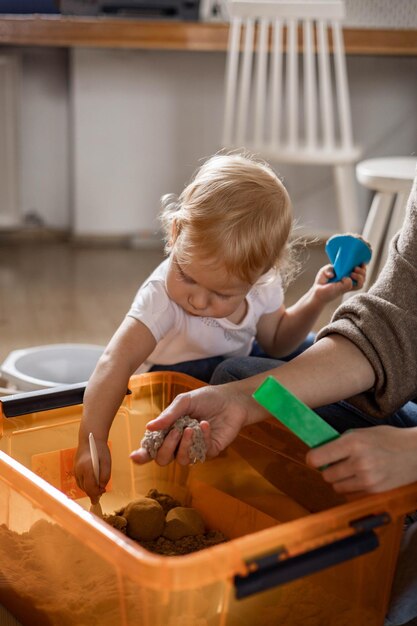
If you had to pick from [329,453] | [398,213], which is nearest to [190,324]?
[329,453]

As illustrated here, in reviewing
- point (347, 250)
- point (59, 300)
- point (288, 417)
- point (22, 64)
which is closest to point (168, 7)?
point (22, 64)

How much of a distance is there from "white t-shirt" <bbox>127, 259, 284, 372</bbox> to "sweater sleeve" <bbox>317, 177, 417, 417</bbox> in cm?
23

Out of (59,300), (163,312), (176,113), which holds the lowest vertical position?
(59,300)

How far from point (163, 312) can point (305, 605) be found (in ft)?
1.44

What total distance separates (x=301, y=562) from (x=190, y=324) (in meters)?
0.53

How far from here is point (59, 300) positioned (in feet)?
7.23

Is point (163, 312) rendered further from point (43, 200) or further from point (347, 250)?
point (43, 200)

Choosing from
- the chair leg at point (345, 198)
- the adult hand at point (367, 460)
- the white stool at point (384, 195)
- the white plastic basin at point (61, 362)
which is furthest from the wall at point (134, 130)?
the adult hand at point (367, 460)

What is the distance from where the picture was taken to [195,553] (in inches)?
25.0

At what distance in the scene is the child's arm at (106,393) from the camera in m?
0.94

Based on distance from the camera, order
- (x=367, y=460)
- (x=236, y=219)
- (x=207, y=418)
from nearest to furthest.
→ (x=367, y=460) → (x=207, y=418) → (x=236, y=219)

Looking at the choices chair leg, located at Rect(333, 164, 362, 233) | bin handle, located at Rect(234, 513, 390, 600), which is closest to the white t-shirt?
bin handle, located at Rect(234, 513, 390, 600)

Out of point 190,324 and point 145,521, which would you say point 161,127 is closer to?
point 190,324

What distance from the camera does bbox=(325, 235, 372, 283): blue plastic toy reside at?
3.73 feet
